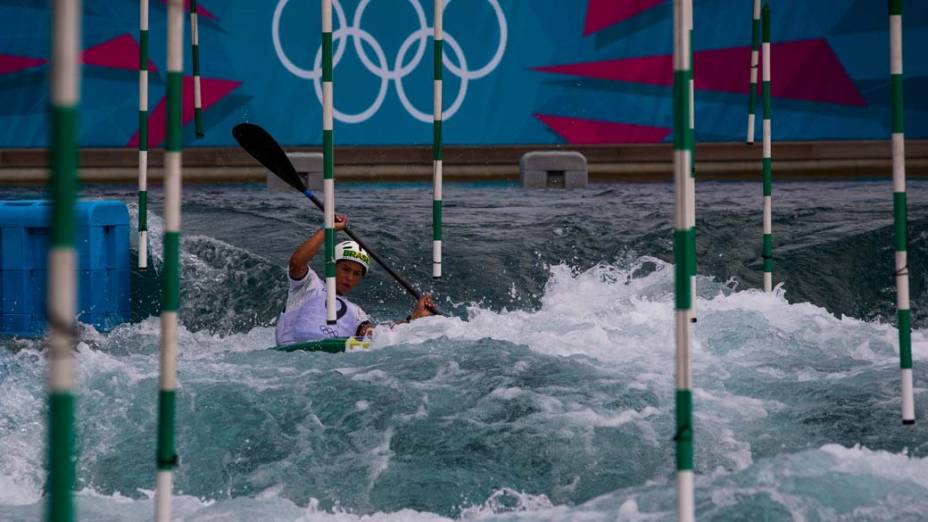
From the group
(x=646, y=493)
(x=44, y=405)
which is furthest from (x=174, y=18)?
(x=44, y=405)

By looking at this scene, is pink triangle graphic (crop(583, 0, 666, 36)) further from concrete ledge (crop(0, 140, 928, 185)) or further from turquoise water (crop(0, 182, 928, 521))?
turquoise water (crop(0, 182, 928, 521))

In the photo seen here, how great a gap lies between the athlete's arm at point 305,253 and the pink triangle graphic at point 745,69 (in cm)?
387

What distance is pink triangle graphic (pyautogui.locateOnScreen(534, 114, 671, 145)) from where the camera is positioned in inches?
381

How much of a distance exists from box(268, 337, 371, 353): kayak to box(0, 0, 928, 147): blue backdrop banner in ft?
12.2

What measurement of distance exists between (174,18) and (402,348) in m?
3.77

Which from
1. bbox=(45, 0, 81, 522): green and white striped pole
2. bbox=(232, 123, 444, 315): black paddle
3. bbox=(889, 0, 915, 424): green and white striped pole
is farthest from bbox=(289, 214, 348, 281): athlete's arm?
bbox=(45, 0, 81, 522): green and white striped pole

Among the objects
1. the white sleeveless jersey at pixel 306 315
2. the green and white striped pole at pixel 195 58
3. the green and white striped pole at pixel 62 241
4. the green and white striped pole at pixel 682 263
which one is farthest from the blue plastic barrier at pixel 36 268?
the green and white striped pole at pixel 62 241

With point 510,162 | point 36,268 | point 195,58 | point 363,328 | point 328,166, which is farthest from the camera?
point 510,162

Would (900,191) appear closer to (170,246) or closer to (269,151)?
(170,246)

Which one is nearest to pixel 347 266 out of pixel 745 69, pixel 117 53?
pixel 117 53

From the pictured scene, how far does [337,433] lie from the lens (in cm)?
492

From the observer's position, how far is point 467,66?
31.4ft

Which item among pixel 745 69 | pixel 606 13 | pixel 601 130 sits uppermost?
pixel 606 13

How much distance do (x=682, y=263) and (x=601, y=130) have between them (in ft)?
23.2
